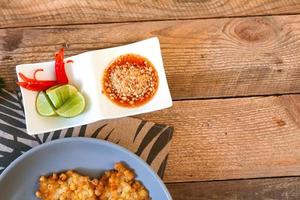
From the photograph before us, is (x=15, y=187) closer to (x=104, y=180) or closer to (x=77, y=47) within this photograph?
(x=104, y=180)

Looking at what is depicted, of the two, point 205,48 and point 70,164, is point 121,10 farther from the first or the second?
point 70,164

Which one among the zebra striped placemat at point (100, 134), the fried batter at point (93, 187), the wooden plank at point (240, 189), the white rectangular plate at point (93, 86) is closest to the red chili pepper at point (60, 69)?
the white rectangular plate at point (93, 86)

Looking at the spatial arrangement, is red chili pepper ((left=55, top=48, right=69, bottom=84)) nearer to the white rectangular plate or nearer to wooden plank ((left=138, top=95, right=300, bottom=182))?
the white rectangular plate

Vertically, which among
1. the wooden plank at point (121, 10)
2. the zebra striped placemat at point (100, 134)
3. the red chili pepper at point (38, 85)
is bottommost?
the zebra striped placemat at point (100, 134)

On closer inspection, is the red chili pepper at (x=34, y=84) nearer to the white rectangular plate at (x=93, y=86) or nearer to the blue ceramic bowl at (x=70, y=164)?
the white rectangular plate at (x=93, y=86)

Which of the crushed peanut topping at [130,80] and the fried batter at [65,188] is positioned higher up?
the crushed peanut topping at [130,80]

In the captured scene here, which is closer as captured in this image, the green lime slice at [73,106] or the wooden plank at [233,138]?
the green lime slice at [73,106]
